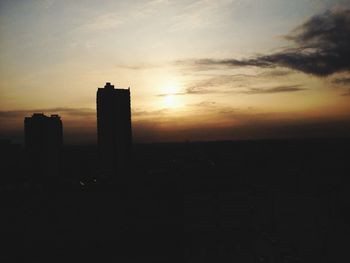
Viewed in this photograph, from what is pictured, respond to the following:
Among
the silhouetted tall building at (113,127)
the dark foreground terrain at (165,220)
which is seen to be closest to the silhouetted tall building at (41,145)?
the dark foreground terrain at (165,220)

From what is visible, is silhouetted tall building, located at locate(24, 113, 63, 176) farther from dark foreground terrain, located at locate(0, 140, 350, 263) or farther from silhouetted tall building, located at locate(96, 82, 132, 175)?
silhouetted tall building, located at locate(96, 82, 132, 175)

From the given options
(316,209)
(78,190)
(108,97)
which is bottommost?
(316,209)

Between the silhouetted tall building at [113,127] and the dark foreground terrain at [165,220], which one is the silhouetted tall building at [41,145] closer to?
the dark foreground terrain at [165,220]

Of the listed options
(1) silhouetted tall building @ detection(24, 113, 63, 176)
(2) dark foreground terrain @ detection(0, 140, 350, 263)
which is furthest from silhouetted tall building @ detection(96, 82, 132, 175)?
(1) silhouetted tall building @ detection(24, 113, 63, 176)

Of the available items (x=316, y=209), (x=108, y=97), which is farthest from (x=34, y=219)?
(x=316, y=209)

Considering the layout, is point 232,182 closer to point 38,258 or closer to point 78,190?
point 78,190

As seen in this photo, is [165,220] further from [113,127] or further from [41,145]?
[41,145]
